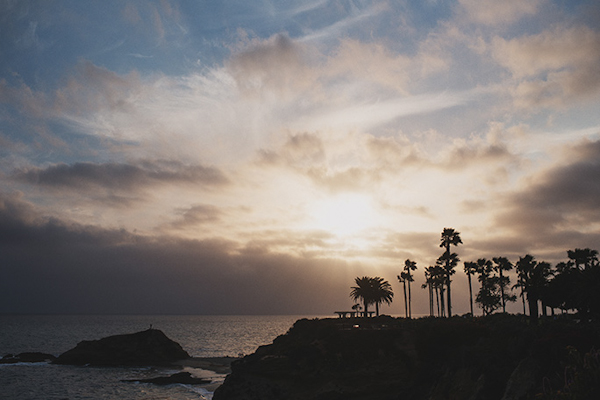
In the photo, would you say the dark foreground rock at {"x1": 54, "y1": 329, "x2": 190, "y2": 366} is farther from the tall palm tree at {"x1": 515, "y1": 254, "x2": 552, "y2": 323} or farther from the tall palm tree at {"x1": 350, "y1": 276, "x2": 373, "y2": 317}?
the tall palm tree at {"x1": 515, "y1": 254, "x2": 552, "y2": 323}

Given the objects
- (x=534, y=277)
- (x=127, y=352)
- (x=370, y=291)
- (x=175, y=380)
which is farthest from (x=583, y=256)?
(x=127, y=352)

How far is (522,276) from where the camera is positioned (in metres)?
80.6

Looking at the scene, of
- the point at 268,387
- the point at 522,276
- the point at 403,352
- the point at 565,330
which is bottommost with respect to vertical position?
the point at 268,387

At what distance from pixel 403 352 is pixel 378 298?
39.5 m

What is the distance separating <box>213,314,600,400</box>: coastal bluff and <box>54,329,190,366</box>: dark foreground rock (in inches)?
2364

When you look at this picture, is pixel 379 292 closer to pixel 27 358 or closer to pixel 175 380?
pixel 175 380

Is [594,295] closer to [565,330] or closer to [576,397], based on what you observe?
[565,330]

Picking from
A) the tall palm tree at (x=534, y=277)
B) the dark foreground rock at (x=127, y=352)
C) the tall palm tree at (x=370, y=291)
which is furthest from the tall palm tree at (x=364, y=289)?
the dark foreground rock at (x=127, y=352)

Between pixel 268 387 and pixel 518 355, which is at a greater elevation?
pixel 518 355

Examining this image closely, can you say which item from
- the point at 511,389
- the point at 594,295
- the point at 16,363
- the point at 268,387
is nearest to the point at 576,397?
the point at 511,389

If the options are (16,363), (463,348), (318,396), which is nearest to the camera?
(463,348)

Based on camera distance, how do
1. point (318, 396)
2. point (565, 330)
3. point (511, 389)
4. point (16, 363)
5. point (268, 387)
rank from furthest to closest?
1. point (16, 363)
2. point (268, 387)
3. point (318, 396)
4. point (565, 330)
5. point (511, 389)

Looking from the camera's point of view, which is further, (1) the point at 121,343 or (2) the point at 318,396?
(1) the point at 121,343

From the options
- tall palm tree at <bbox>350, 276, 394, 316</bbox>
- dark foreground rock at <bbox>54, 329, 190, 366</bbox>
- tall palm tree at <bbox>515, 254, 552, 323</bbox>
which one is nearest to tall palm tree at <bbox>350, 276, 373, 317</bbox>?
tall palm tree at <bbox>350, 276, 394, 316</bbox>
